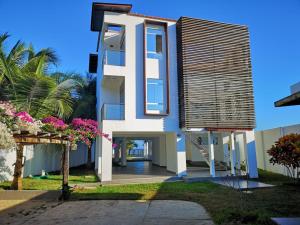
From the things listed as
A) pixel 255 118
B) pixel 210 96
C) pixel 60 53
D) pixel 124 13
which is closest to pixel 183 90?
pixel 210 96

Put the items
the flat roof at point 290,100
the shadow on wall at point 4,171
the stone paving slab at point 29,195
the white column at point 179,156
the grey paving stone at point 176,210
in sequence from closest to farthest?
the flat roof at point 290,100 < the grey paving stone at point 176,210 < the stone paving slab at point 29,195 < the shadow on wall at point 4,171 < the white column at point 179,156

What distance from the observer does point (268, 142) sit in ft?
54.2

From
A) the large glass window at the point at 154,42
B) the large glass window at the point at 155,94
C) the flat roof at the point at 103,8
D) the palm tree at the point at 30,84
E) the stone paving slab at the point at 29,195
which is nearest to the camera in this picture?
the stone paving slab at the point at 29,195

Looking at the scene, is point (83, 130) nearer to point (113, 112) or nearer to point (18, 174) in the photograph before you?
point (113, 112)

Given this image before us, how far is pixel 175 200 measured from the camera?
902 centimetres

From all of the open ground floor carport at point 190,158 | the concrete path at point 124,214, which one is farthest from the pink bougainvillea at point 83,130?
the concrete path at point 124,214

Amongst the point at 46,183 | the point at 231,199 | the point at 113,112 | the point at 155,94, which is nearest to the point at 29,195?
the point at 46,183

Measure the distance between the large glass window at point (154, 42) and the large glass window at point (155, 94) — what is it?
172 centimetres

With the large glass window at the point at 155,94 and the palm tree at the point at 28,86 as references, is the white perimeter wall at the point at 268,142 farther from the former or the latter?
the palm tree at the point at 28,86

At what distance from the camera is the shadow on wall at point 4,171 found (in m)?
12.9

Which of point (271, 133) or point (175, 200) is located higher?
point (271, 133)

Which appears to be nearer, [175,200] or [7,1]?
[175,200]

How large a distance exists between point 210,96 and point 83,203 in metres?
10.1

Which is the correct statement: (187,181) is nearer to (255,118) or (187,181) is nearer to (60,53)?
(255,118)
